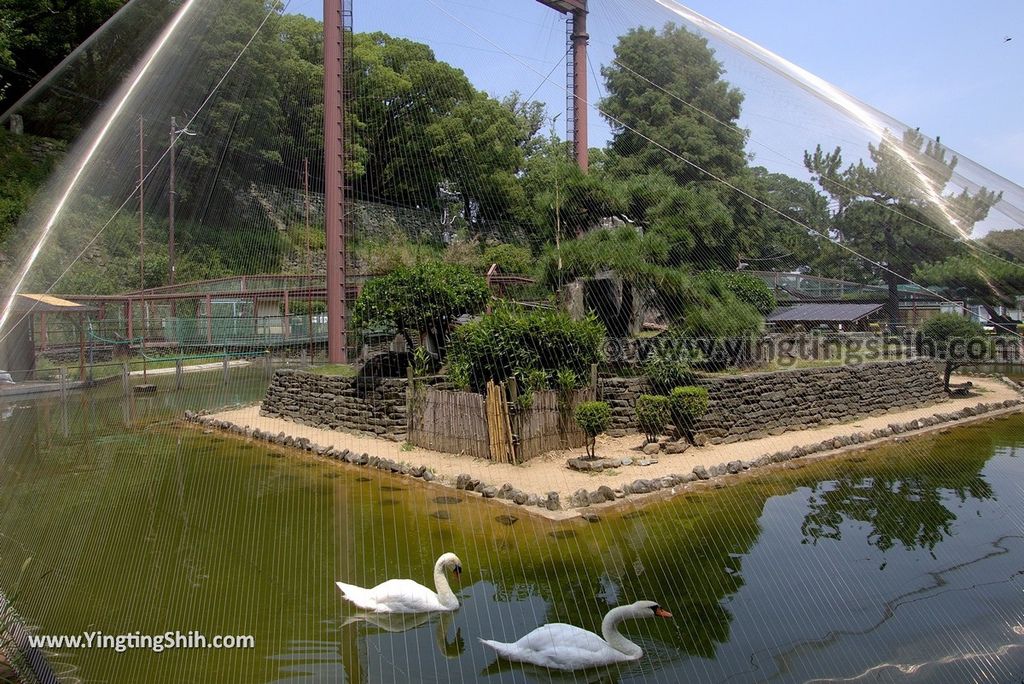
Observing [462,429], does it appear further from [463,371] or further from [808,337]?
[808,337]

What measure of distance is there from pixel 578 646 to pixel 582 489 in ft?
13.4

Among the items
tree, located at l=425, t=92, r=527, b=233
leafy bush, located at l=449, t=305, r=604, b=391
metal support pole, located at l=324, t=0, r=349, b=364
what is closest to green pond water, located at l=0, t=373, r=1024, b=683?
leafy bush, located at l=449, t=305, r=604, b=391

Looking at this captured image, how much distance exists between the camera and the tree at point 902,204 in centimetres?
251

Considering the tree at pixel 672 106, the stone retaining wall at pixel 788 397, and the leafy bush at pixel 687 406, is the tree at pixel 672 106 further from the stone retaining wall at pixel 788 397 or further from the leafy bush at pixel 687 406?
the stone retaining wall at pixel 788 397

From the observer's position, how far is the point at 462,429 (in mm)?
10281

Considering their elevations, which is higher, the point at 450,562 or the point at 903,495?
the point at 450,562

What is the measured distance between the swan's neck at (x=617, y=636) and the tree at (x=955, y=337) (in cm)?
270

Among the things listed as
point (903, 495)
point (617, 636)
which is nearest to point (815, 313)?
point (903, 495)

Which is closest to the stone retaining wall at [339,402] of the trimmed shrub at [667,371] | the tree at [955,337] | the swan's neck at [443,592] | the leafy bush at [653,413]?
the leafy bush at [653,413]

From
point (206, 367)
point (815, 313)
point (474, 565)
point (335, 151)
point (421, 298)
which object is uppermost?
point (335, 151)

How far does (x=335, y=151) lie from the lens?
30.3 feet

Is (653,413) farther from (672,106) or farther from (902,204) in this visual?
(902,204)

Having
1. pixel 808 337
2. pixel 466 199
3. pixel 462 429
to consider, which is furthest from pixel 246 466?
pixel 808 337

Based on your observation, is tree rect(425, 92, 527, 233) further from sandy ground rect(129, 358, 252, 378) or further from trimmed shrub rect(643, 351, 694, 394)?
sandy ground rect(129, 358, 252, 378)
